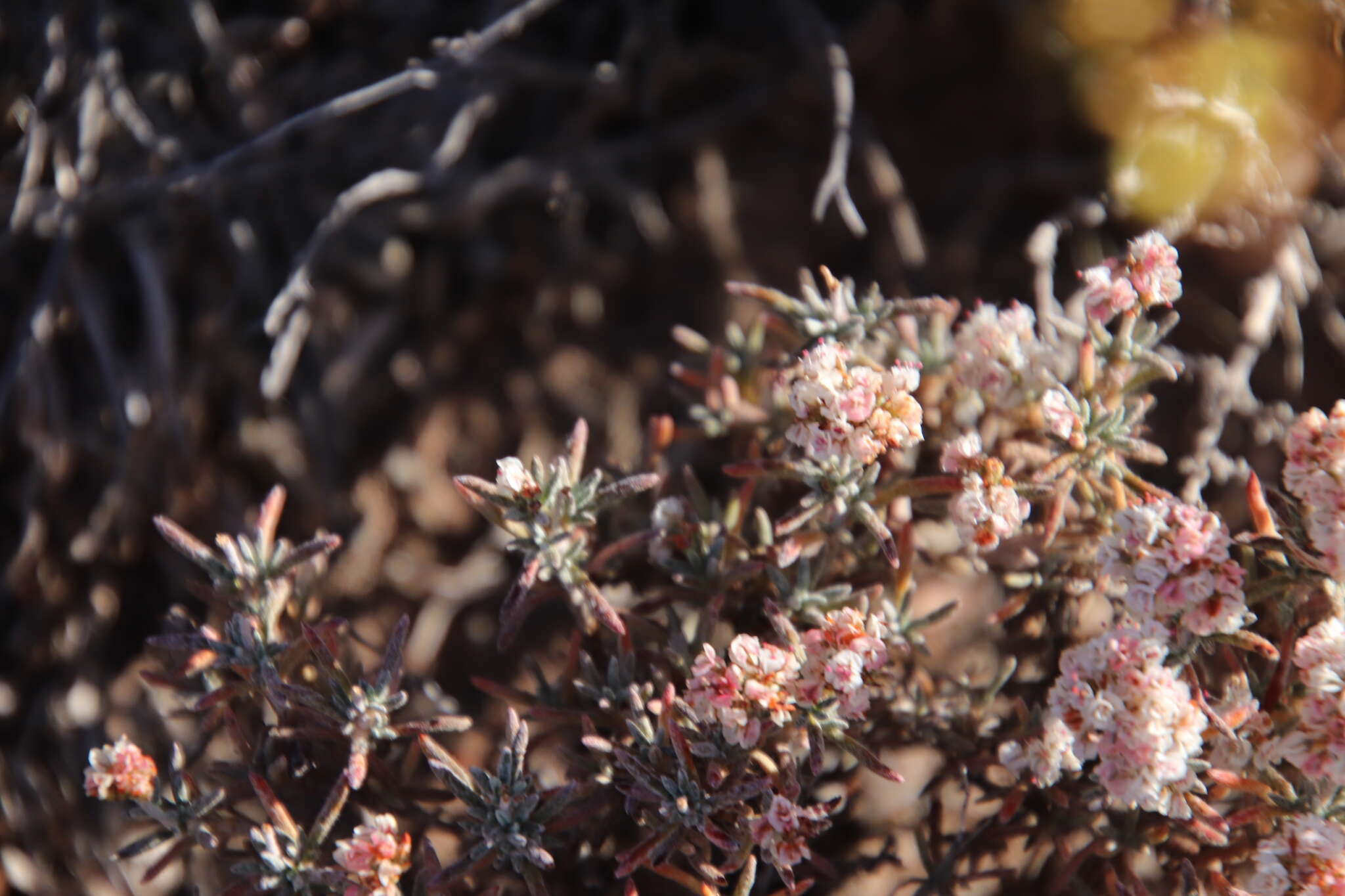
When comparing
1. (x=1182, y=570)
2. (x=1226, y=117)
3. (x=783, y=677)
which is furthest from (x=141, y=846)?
(x=1226, y=117)

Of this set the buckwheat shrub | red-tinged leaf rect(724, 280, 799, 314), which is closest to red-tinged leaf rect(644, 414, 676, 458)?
the buckwheat shrub

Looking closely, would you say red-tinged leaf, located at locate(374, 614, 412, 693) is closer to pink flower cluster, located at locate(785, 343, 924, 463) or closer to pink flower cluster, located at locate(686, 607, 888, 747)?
pink flower cluster, located at locate(686, 607, 888, 747)

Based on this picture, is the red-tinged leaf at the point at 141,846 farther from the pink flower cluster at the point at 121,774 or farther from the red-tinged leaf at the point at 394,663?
the red-tinged leaf at the point at 394,663

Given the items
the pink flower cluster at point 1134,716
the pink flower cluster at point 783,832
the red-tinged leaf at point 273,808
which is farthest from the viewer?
the red-tinged leaf at point 273,808

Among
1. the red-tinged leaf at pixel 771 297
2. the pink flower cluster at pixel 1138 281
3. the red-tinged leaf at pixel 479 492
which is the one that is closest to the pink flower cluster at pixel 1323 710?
the pink flower cluster at pixel 1138 281

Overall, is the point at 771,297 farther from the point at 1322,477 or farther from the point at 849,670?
the point at 1322,477

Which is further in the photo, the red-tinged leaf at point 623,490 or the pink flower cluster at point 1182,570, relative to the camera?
the red-tinged leaf at point 623,490

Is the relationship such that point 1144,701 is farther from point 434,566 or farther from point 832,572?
point 434,566
